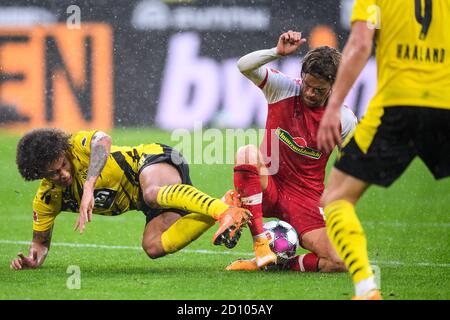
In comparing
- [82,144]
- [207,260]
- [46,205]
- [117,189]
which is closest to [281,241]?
[207,260]

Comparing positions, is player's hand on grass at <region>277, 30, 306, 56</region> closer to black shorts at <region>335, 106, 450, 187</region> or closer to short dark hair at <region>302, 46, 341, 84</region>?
short dark hair at <region>302, 46, 341, 84</region>

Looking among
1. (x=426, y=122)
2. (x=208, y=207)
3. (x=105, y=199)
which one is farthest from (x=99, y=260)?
(x=426, y=122)

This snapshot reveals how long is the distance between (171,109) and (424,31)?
36.4 ft

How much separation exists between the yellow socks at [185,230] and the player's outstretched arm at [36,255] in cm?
88

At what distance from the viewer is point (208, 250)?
313 inches

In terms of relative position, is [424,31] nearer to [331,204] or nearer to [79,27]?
[331,204]

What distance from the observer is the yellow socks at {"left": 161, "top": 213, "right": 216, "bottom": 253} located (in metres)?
6.43

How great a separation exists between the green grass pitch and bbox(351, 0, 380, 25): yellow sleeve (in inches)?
63.0

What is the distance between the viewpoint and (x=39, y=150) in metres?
6.20

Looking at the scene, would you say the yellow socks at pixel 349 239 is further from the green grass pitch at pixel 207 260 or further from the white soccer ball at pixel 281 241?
the white soccer ball at pixel 281 241

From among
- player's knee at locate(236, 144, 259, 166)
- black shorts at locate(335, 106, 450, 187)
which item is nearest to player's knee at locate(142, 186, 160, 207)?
player's knee at locate(236, 144, 259, 166)

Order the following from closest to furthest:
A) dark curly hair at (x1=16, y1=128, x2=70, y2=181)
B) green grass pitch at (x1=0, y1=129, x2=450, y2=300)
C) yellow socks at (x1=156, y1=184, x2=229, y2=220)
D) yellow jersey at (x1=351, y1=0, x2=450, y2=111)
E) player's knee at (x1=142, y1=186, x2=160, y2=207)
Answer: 1. yellow jersey at (x1=351, y1=0, x2=450, y2=111)
2. green grass pitch at (x1=0, y1=129, x2=450, y2=300)
3. yellow socks at (x1=156, y1=184, x2=229, y2=220)
4. dark curly hair at (x1=16, y1=128, x2=70, y2=181)
5. player's knee at (x1=142, y1=186, x2=160, y2=207)

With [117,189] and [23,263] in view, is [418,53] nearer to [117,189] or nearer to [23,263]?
[117,189]

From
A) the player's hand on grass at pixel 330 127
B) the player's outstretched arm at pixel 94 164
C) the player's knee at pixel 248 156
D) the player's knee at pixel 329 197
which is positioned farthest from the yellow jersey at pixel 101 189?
the player's hand on grass at pixel 330 127
